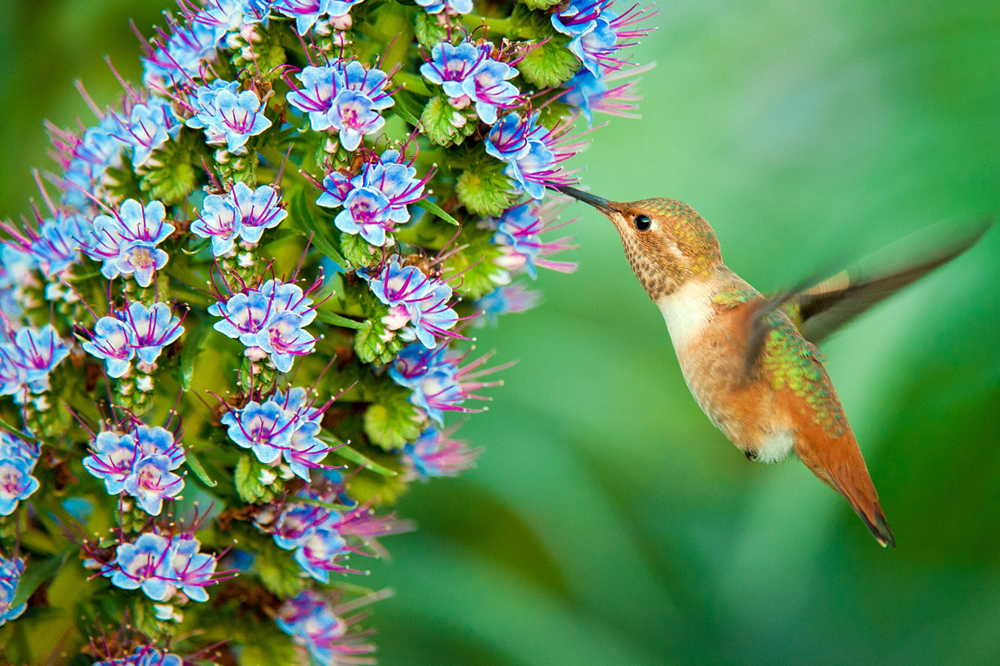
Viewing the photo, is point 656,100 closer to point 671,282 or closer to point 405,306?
point 671,282

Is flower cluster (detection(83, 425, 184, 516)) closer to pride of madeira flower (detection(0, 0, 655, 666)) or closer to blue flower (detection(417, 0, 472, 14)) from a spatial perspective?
pride of madeira flower (detection(0, 0, 655, 666))

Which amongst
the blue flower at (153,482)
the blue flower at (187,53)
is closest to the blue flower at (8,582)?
the blue flower at (153,482)

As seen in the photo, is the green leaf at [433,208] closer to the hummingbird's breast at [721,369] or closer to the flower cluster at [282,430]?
the flower cluster at [282,430]

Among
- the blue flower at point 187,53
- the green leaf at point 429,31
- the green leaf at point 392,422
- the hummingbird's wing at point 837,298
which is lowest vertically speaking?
the hummingbird's wing at point 837,298

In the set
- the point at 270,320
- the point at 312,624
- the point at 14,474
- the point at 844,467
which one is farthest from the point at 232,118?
the point at 844,467

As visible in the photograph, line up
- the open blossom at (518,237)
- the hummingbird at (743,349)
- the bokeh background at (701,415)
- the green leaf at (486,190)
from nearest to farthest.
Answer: the green leaf at (486,190)
the open blossom at (518,237)
the hummingbird at (743,349)
the bokeh background at (701,415)

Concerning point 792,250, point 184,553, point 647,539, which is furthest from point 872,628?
point 184,553
